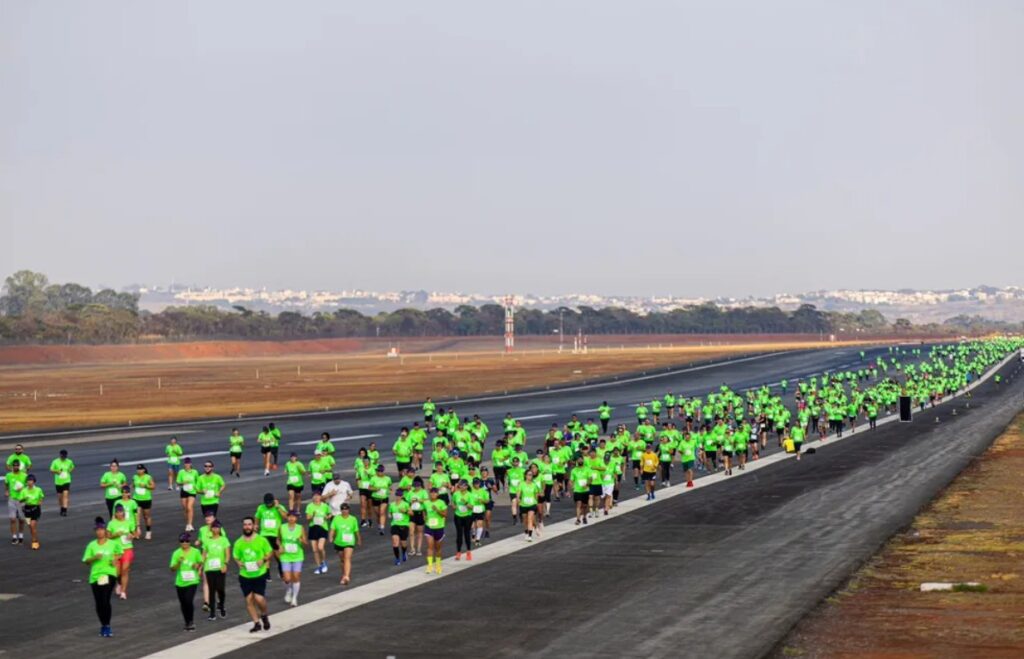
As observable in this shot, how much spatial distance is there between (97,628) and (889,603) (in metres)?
16.5

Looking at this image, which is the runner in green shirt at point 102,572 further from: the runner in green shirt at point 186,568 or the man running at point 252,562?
the man running at point 252,562

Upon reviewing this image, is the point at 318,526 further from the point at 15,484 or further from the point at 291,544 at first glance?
the point at 15,484

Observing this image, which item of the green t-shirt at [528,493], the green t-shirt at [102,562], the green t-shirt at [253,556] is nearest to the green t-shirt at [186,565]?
the green t-shirt at [253,556]

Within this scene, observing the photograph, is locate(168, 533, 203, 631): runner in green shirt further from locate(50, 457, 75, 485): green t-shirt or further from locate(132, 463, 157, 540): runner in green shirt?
locate(50, 457, 75, 485): green t-shirt

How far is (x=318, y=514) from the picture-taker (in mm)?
31156

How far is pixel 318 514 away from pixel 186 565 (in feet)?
22.0

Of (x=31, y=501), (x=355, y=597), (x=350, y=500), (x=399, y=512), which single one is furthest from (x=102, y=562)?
(x=350, y=500)

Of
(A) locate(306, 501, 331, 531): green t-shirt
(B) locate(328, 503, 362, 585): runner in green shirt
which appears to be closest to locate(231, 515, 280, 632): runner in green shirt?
A: (B) locate(328, 503, 362, 585): runner in green shirt

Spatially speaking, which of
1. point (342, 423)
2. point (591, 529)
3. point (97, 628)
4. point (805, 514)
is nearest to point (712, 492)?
point (805, 514)

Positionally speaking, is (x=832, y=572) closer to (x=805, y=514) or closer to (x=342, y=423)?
(x=805, y=514)

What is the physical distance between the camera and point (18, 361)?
616 ft

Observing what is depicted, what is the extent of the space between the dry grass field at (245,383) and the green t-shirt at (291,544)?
58.6 metres

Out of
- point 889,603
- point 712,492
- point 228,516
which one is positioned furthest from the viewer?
point 712,492

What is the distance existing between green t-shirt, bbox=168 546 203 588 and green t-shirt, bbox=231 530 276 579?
0.85 m
